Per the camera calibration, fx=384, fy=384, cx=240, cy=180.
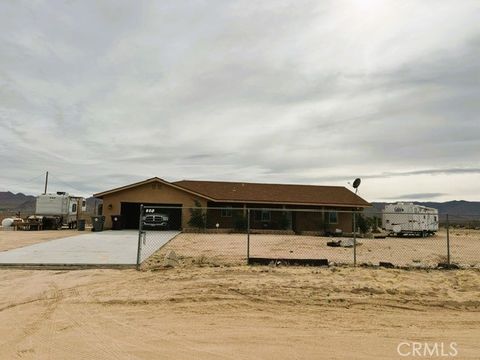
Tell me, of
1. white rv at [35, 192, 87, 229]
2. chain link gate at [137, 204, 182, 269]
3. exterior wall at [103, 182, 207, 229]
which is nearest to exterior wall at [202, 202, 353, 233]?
exterior wall at [103, 182, 207, 229]

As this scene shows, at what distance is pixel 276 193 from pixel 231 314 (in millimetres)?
27935

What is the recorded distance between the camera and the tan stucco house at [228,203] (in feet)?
98.8

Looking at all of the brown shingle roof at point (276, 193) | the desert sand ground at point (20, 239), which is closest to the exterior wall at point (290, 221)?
the brown shingle roof at point (276, 193)

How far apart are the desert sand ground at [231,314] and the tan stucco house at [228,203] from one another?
59.8 ft

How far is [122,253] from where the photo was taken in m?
14.5

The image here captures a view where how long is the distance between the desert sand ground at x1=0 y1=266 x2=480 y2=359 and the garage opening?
1912 cm

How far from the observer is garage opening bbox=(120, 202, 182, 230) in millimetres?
29891

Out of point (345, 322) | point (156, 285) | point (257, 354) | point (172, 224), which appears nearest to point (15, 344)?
point (257, 354)

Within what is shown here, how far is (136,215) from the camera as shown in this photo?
32438mm

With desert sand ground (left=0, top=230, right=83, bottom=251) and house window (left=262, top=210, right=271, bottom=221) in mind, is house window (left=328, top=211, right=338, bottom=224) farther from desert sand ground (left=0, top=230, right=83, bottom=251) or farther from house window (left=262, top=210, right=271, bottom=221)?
desert sand ground (left=0, top=230, right=83, bottom=251)

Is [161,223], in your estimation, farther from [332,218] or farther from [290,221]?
[332,218]

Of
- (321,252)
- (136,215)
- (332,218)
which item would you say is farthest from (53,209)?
(321,252)

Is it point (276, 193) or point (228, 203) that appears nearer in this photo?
point (228, 203)

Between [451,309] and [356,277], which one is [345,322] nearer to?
[451,309]
